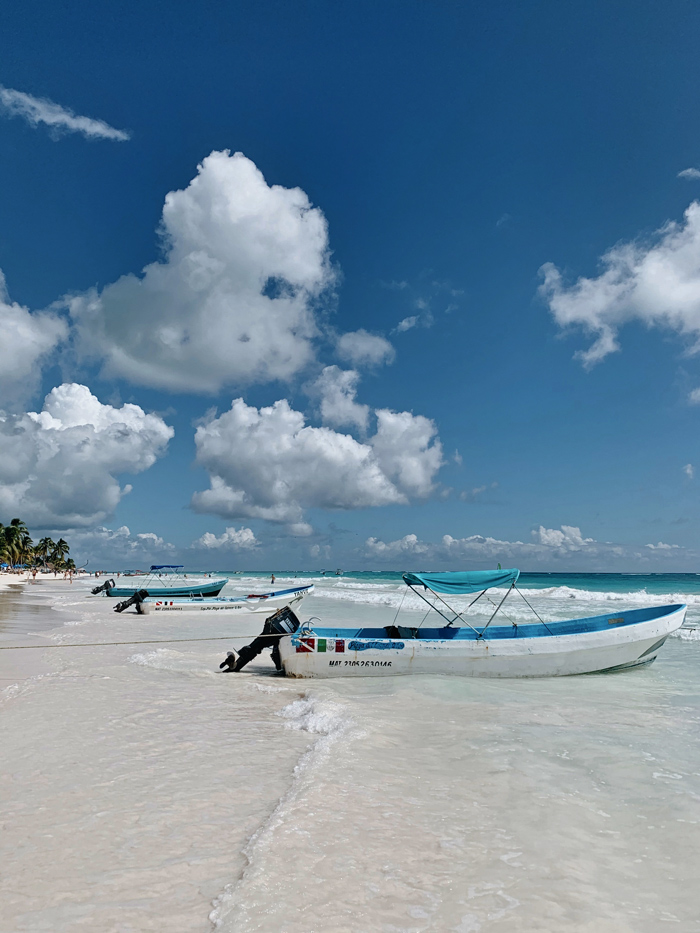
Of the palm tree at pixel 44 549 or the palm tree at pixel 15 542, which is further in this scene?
the palm tree at pixel 44 549

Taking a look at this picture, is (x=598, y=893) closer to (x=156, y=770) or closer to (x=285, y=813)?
(x=285, y=813)

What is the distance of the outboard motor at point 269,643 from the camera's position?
14664mm

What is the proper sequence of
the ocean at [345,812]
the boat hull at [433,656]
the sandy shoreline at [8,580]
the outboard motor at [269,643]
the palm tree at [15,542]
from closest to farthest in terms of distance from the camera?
the ocean at [345,812] < the boat hull at [433,656] < the outboard motor at [269,643] < the sandy shoreline at [8,580] < the palm tree at [15,542]

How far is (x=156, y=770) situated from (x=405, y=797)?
3.16 meters

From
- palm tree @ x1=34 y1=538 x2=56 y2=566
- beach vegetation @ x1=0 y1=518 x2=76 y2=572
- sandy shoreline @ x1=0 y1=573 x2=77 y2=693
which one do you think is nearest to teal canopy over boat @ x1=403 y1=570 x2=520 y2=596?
sandy shoreline @ x1=0 y1=573 x2=77 y2=693

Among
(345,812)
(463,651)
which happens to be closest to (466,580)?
(463,651)

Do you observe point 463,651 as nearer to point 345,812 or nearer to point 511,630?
point 511,630

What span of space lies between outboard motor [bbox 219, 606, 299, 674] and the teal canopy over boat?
392 cm

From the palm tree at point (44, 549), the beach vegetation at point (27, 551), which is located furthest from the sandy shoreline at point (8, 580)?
the palm tree at point (44, 549)

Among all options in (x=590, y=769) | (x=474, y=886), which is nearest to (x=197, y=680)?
(x=590, y=769)

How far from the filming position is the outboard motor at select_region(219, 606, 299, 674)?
14.7 meters

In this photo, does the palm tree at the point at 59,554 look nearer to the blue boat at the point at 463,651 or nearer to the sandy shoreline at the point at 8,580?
the sandy shoreline at the point at 8,580

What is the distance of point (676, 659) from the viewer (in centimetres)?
1745

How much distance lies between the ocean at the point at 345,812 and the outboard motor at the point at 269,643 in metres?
2.63
